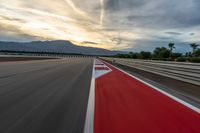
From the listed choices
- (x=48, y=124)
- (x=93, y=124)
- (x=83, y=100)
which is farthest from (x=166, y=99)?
(x=48, y=124)

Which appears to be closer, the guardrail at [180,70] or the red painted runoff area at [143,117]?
the red painted runoff area at [143,117]

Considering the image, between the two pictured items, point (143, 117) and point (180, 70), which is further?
point (180, 70)

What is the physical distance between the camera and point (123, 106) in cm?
806

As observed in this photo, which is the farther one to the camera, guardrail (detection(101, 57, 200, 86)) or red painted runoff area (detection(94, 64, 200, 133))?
guardrail (detection(101, 57, 200, 86))

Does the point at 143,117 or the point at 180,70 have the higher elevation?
the point at 180,70

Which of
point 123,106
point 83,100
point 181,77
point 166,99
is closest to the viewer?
point 123,106

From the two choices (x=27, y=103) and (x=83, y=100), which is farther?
(x=83, y=100)

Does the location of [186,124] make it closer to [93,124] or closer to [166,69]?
[93,124]

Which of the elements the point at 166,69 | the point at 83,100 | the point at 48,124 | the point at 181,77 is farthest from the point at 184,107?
the point at 166,69

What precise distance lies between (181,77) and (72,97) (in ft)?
24.3

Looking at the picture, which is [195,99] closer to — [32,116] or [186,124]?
[186,124]

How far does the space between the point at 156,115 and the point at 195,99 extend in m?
3.36

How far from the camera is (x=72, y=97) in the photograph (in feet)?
31.4

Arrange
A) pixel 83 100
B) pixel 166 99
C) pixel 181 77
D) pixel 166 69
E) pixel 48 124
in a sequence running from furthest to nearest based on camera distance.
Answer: pixel 166 69
pixel 181 77
pixel 166 99
pixel 83 100
pixel 48 124
